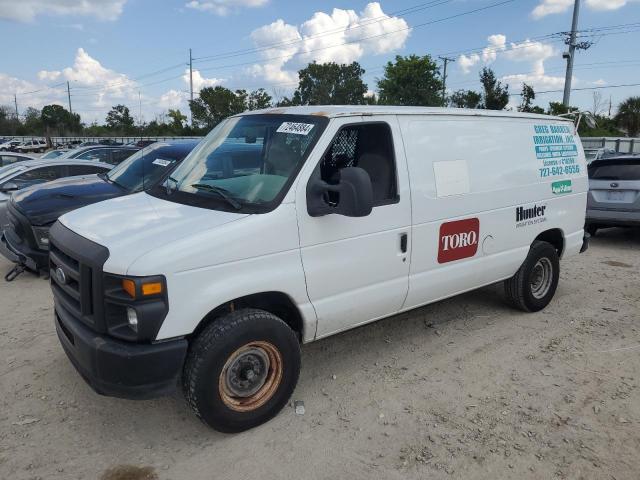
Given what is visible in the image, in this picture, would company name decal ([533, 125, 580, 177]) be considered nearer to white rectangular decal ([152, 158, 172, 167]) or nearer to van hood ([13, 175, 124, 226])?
white rectangular decal ([152, 158, 172, 167])

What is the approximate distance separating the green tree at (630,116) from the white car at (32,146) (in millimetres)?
50004

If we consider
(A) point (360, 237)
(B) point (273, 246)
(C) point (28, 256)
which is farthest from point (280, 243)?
(C) point (28, 256)

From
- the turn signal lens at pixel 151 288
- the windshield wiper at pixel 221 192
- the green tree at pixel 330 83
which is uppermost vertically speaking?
the green tree at pixel 330 83

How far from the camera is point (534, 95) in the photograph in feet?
96.3

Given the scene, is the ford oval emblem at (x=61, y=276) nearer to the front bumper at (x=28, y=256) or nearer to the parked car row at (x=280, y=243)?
the parked car row at (x=280, y=243)

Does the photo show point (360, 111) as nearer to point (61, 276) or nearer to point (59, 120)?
point (61, 276)

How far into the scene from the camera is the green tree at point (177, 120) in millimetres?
63469

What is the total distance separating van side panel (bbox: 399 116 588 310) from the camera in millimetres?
4023

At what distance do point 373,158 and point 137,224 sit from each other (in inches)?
70.0

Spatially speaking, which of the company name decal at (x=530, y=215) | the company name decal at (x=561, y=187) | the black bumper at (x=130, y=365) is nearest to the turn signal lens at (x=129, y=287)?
the black bumper at (x=130, y=365)

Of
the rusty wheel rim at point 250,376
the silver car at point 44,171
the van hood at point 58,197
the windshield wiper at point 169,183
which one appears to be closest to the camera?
the rusty wheel rim at point 250,376

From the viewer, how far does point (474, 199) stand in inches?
172

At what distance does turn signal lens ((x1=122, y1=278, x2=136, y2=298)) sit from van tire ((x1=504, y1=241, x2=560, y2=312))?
153 inches

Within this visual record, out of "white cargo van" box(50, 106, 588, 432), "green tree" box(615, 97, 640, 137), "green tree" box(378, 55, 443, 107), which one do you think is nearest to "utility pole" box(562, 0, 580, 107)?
"green tree" box(615, 97, 640, 137)
